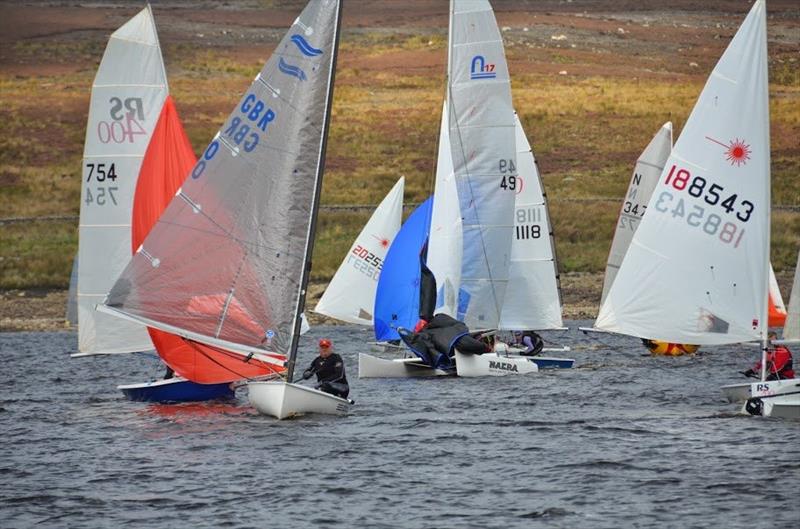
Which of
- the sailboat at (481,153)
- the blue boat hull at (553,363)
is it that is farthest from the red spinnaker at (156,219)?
the blue boat hull at (553,363)

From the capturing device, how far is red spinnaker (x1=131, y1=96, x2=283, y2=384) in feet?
90.1

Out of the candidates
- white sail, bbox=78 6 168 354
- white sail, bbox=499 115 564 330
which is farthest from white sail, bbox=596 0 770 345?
white sail, bbox=499 115 564 330

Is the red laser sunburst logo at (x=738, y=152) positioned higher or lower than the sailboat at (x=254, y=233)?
higher

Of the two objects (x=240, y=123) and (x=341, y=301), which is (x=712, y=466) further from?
(x=341, y=301)

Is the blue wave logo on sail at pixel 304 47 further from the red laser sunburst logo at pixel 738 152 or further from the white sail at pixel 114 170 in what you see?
the red laser sunburst logo at pixel 738 152

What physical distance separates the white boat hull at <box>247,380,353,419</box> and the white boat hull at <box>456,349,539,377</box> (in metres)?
7.66

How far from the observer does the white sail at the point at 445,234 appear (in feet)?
120

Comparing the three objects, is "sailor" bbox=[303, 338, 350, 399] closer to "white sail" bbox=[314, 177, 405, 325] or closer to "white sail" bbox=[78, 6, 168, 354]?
"white sail" bbox=[78, 6, 168, 354]

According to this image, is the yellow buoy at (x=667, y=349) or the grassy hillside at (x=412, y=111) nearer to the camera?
the yellow buoy at (x=667, y=349)

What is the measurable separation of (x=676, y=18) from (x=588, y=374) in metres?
93.0

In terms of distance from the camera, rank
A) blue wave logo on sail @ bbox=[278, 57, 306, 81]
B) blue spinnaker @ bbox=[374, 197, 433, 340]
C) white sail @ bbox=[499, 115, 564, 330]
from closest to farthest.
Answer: blue wave logo on sail @ bbox=[278, 57, 306, 81] → blue spinnaker @ bbox=[374, 197, 433, 340] → white sail @ bbox=[499, 115, 564, 330]

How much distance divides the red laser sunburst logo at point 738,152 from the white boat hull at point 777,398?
3.52 meters

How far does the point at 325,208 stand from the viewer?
75.9 m

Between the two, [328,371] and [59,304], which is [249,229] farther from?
[59,304]
